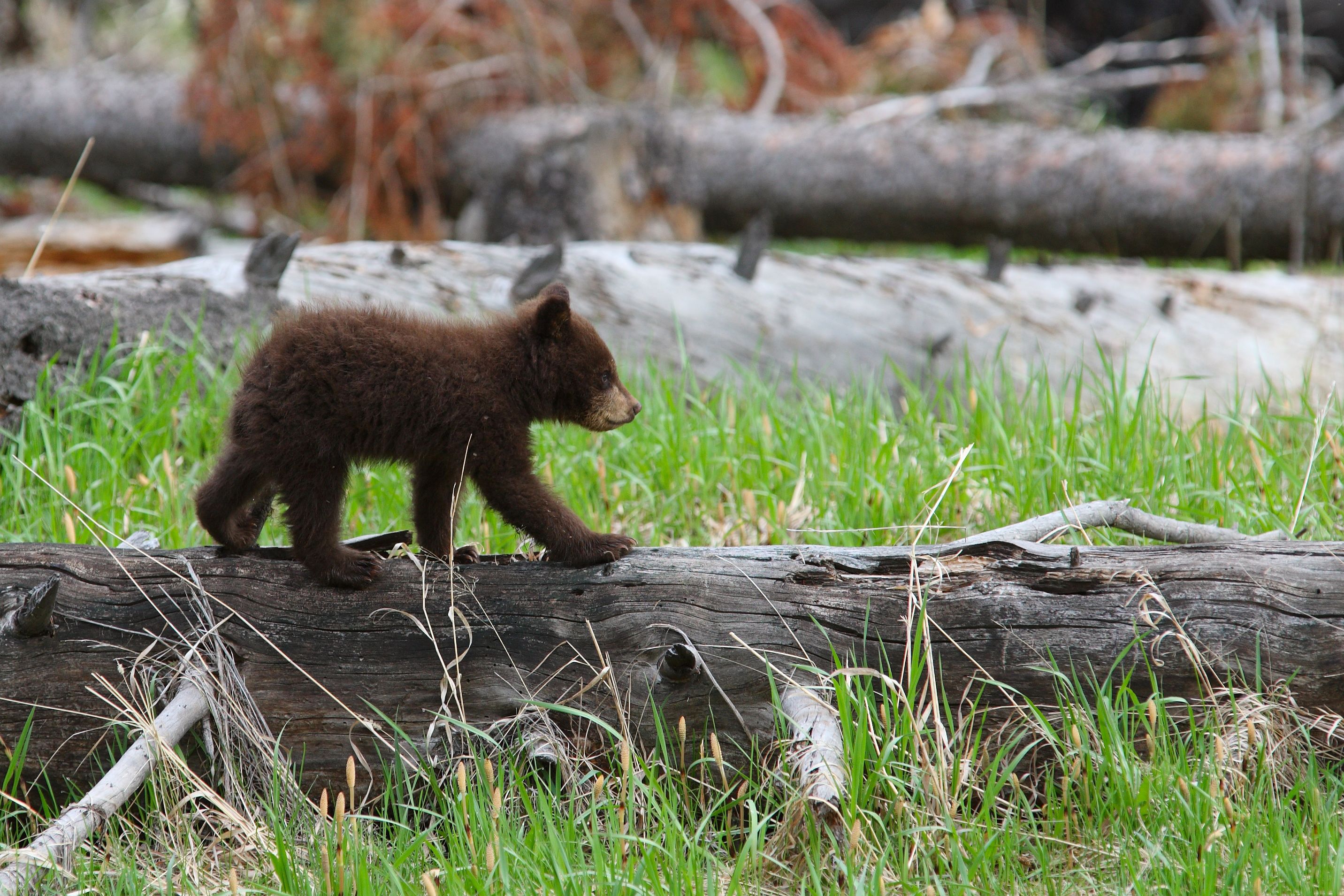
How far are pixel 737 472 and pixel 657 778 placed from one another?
1716 mm

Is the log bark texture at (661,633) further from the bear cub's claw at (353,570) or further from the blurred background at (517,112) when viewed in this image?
the blurred background at (517,112)

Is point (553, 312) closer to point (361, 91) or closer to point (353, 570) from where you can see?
point (353, 570)

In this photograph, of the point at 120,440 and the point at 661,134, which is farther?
the point at 661,134

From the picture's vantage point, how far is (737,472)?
4086mm

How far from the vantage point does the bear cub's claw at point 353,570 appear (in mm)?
2674

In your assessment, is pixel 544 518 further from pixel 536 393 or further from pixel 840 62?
pixel 840 62

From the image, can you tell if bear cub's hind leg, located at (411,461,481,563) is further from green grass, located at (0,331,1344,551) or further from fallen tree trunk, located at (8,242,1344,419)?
fallen tree trunk, located at (8,242,1344,419)

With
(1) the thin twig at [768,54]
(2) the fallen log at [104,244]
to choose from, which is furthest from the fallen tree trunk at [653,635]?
(1) the thin twig at [768,54]

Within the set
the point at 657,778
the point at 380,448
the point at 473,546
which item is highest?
the point at 380,448

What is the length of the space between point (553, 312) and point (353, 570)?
33.9 inches

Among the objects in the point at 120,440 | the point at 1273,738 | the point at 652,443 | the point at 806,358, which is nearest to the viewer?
the point at 1273,738

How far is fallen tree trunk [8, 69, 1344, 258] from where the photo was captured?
7766 mm

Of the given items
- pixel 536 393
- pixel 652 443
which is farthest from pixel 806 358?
pixel 536 393

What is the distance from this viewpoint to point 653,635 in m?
2.64
